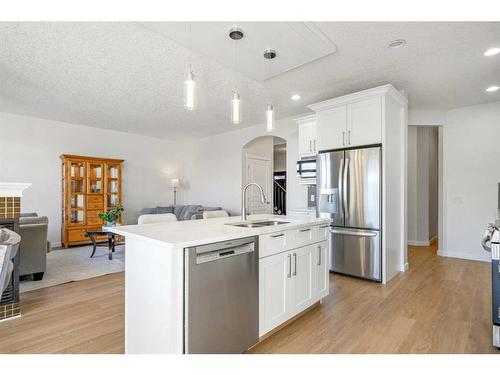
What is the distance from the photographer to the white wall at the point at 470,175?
4.33m

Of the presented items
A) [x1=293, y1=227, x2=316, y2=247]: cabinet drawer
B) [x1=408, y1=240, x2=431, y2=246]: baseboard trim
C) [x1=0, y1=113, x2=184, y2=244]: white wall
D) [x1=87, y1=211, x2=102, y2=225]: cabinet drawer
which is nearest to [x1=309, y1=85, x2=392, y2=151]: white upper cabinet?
[x1=293, y1=227, x2=316, y2=247]: cabinet drawer

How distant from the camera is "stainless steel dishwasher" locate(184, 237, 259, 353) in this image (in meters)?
1.50

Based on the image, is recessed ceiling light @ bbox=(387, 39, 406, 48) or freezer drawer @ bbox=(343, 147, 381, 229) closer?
recessed ceiling light @ bbox=(387, 39, 406, 48)

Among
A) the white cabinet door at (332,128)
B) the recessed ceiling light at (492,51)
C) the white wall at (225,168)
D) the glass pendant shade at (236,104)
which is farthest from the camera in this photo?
the white wall at (225,168)

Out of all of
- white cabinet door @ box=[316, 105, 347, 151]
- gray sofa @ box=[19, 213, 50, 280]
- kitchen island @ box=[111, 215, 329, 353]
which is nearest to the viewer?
kitchen island @ box=[111, 215, 329, 353]

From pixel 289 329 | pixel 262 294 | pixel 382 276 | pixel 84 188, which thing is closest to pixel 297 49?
pixel 262 294

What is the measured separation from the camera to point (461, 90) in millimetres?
3793

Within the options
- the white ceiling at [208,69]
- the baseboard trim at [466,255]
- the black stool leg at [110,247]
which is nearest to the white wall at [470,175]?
the baseboard trim at [466,255]

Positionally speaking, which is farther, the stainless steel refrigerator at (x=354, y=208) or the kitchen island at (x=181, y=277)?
the stainless steel refrigerator at (x=354, y=208)

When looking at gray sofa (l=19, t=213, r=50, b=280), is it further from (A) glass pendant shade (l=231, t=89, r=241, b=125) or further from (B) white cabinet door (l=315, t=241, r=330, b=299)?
(B) white cabinet door (l=315, t=241, r=330, b=299)

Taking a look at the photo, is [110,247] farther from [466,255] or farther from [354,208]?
[466,255]

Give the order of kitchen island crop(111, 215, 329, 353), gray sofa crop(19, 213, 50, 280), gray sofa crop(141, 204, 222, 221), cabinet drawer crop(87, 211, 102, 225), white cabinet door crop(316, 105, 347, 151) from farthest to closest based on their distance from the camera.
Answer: gray sofa crop(141, 204, 222, 221) → cabinet drawer crop(87, 211, 102, 225) → white cabinet door crop(316, 105, 347, 151) → gray sofa crop(19, 213, 50, 280) → kitchen island crop(111, 215, 329, 353)

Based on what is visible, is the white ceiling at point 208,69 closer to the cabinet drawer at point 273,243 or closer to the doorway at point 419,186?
the doorway at point 419,186

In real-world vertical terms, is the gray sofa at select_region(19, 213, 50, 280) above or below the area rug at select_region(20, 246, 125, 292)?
above
